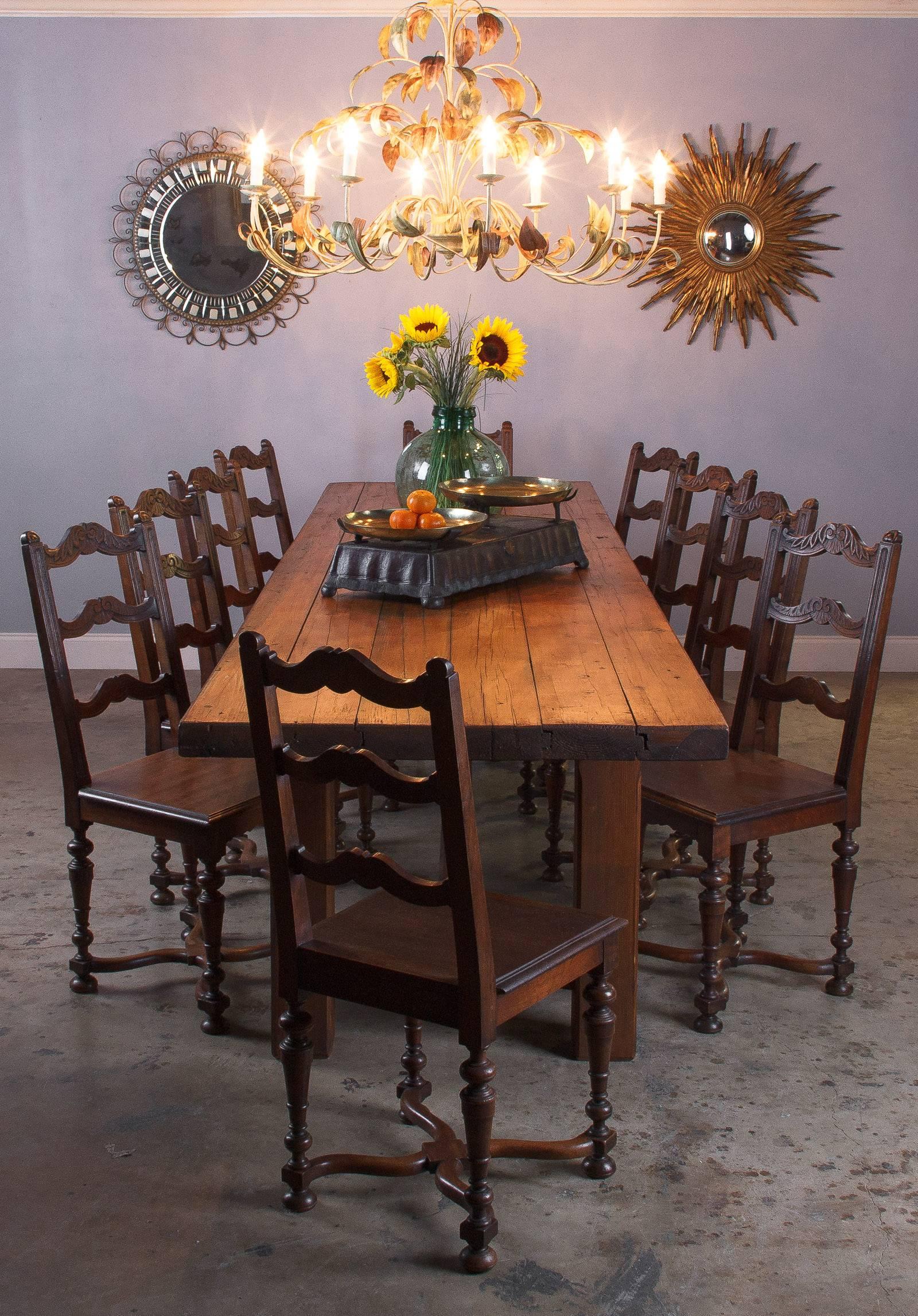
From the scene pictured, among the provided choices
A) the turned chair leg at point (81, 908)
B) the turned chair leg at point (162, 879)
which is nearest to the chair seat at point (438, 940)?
the turned chair leg at point (81, 908)

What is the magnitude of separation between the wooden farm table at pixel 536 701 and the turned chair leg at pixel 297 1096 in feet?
1.39

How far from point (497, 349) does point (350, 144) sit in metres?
0.70

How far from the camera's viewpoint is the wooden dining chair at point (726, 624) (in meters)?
2.81

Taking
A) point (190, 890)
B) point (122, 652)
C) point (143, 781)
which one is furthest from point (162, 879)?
point (122, 652)

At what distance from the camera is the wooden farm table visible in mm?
1923

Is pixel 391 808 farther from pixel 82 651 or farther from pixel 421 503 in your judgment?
pixel 82 651

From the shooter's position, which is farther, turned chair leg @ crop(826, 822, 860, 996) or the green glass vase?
the green glass vase

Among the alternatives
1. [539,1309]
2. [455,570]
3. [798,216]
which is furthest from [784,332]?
[539,1309]

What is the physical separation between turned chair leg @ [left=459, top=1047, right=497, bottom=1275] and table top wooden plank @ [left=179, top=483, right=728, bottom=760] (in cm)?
49

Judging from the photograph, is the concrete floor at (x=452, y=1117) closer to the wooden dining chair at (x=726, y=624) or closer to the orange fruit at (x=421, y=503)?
the wooden dining chair at (x=726, y=624)

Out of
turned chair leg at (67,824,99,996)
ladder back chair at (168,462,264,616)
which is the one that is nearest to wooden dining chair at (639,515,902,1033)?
turned chair leg at (67,824,99,996)

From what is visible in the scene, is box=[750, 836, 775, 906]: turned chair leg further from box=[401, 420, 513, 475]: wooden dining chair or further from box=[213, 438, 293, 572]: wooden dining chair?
box=[401, 420, 513, 475]: wooden dining chair

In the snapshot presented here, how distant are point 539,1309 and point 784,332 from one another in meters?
4.06

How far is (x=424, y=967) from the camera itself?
5.66 ft
